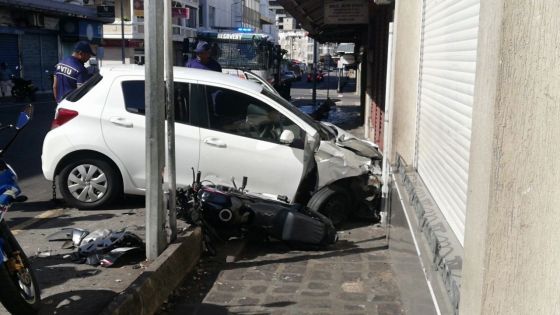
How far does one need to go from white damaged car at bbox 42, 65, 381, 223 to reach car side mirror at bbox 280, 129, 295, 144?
0.01m

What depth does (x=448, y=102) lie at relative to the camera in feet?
13.3

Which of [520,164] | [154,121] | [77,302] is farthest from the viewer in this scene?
[154,121]

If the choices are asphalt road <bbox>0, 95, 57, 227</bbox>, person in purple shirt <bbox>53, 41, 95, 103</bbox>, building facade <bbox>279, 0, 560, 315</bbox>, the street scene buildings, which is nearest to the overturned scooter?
the street scene buildings

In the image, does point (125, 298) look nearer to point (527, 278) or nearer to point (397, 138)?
point (527, 278)

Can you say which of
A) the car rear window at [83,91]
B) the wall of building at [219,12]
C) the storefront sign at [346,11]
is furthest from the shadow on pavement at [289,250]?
the wall of building at [219,12]

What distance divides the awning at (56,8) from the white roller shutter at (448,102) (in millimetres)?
25929

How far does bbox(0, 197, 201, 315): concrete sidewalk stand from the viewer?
4.11 m

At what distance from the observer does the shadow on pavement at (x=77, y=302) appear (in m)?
4.00

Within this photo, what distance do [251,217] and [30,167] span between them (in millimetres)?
5502

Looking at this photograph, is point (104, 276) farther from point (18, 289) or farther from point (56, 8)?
point (56, 8)

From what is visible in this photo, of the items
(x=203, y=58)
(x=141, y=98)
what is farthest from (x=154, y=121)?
(x=203, y=58)

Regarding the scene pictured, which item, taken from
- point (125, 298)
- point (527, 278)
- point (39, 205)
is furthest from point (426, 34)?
point (39, 205)

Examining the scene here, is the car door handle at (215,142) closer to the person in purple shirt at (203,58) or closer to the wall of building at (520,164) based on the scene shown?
the person in purple shirt at (203,58)

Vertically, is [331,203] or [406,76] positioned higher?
[406,76]
